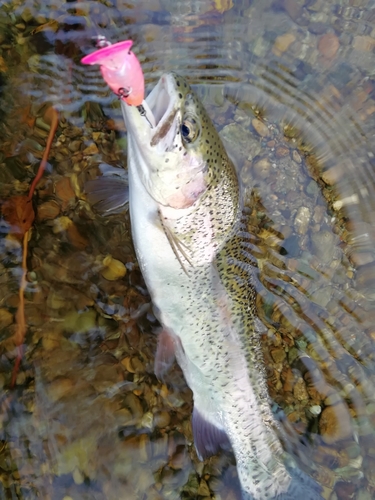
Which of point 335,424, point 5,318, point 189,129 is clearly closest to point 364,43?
point 189,129

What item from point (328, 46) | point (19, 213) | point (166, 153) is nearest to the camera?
point (166, 153)

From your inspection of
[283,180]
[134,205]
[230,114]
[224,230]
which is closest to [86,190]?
[134,205]

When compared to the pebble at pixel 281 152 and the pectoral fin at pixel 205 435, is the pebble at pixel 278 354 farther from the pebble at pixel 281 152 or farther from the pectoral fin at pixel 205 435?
the pebble at pixel 281 152

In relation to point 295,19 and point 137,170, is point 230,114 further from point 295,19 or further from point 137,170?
point 137,170

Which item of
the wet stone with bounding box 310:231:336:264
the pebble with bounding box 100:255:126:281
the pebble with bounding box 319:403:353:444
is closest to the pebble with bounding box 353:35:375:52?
the wet stone with bounding box 310:231:336:264

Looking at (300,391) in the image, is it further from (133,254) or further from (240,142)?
(240,142)

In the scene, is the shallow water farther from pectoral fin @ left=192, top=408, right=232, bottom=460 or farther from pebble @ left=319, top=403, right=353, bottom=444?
pectoral fin @ left=192, top=408, right=232, bottom=460
